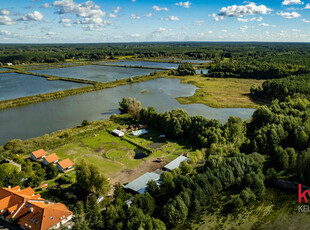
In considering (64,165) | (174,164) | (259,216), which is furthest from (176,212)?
(64,165)

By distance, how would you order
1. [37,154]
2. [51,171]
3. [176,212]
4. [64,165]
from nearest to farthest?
[176,212]
[51,171]
[64,165]
[37,154]

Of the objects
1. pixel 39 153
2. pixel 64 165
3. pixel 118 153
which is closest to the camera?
pixel 64 165

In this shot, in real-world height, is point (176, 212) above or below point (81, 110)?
below

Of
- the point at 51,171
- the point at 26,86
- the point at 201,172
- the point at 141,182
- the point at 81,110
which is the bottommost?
A: the point at 141,182

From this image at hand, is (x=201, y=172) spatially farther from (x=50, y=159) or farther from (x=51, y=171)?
(x=50, y=159)

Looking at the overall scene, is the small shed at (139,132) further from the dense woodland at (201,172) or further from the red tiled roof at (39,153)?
the red tiled roof at (39,153)

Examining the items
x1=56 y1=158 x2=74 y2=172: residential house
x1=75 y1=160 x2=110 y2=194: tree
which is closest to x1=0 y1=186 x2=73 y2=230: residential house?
x1=75 y1=160 x2=110 y2=194: tree

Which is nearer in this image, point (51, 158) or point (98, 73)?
point (51, 158)

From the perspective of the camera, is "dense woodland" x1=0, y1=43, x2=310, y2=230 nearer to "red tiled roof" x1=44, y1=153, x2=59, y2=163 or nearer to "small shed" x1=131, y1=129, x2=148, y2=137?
"red tiled roof" x1=44, y1=153, x2=59, y2=163
